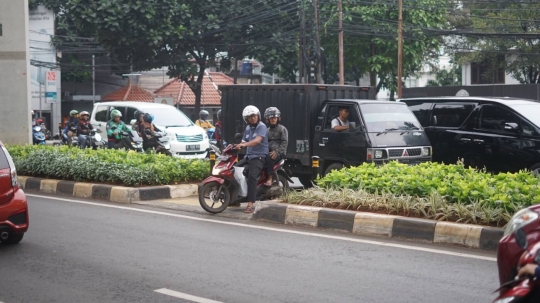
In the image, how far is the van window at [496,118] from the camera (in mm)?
13446

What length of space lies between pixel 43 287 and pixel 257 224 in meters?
3.99

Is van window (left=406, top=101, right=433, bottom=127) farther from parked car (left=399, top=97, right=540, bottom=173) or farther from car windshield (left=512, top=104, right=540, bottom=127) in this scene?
car windshield (left=512, top=104, right=540, bottom=127)

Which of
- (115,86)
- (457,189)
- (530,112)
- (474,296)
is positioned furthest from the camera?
(115,86)

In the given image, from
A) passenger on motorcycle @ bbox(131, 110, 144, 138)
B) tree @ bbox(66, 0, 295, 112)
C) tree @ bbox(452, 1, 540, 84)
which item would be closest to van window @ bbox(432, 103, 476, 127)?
passenger on motorcycle @ bbox(131, 110, 144, 138)

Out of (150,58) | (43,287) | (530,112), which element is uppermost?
(150,58)

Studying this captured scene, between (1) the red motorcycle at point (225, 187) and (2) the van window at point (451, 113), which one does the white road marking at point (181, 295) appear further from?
(2) the van window at point (451, 113)

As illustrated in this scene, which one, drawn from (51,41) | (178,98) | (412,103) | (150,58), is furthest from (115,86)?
(412,103)

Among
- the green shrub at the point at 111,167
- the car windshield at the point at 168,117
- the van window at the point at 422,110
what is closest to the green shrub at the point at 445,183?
the green shrub at the point at 111,167

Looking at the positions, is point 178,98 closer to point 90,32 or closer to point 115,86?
point 115,86

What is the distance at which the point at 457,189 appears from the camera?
30.5 feet

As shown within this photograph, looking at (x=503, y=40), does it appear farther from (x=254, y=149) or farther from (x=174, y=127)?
(x=254, y=149)

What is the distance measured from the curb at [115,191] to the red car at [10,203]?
13.5 ft

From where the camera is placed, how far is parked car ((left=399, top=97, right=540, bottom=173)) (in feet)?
43.0

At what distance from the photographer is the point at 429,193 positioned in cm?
949
